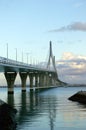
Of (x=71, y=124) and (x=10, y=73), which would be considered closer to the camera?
(x=71, y=124)

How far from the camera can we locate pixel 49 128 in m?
→ 42.2

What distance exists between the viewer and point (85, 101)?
82188mm

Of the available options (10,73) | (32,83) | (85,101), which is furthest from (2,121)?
(32,83)

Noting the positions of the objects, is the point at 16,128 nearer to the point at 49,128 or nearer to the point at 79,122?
the point at 49,128

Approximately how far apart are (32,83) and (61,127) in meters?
144

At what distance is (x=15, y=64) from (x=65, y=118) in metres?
65.2

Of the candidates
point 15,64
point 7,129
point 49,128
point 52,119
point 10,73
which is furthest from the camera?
point 10,73

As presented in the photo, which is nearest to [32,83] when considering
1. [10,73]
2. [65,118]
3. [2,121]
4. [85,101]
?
[10,73]

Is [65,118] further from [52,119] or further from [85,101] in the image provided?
[85,101]

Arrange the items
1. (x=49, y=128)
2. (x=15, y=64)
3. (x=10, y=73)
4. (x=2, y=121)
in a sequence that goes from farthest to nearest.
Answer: (x=10, y=73)
(x=15, y=64)
(x=49, y=128)
(x=2, y=121)

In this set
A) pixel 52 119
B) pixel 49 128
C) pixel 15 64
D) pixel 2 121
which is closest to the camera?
pixel 2 121

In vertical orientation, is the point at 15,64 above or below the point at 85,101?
above

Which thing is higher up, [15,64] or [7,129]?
[15,64]

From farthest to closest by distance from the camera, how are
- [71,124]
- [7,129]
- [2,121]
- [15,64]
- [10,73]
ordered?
[10,73], [15,64], [71,124], [2,121], [7,129]
